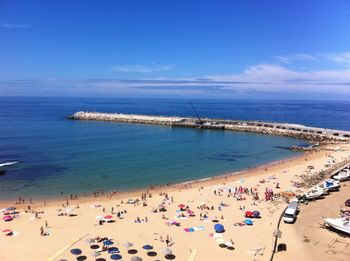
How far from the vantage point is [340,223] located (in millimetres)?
23234

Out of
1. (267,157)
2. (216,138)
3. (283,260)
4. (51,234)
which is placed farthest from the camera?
(216,138)

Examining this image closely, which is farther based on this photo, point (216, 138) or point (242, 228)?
point (216, 138)

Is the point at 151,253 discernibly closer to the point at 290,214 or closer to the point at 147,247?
the point at 147,247

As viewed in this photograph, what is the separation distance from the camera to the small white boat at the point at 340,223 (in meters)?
22.8

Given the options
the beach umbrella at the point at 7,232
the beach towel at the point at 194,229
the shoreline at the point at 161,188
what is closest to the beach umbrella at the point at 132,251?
the beach towel at the point at 194,229

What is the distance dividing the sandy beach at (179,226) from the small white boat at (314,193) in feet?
2.78

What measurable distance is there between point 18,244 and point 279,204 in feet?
66.1

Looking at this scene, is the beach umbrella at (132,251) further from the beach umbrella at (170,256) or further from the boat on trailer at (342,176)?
the boat on trailer at (342,176)

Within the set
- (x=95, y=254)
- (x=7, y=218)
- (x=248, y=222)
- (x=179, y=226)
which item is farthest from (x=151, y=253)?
(x=7, y=218)

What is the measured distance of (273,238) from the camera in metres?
22.5

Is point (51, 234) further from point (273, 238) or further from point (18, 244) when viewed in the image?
point (273, 238)

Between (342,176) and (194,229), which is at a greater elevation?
(342,176)

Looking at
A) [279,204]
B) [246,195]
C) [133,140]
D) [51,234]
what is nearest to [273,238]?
[279,204]

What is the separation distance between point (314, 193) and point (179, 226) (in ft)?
42.5
